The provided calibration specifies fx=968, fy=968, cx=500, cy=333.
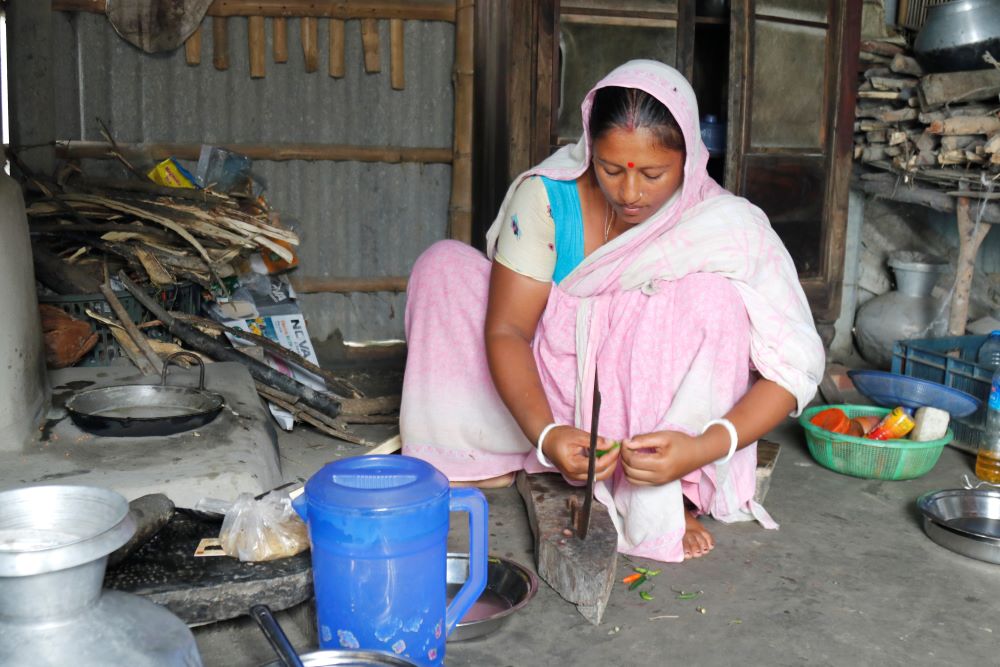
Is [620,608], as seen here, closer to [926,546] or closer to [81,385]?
[926,546]

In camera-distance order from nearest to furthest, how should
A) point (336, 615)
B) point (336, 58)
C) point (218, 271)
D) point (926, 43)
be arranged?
point (336, 615), point (218, 271), point (926, 43), point (336, 58)

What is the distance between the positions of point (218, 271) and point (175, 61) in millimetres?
1240

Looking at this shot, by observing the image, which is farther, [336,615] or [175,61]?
[175,61]

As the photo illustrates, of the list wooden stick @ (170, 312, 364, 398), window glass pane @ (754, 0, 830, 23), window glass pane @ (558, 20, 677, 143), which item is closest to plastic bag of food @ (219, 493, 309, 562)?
wooden stick @ (170, 312, 364, 398)

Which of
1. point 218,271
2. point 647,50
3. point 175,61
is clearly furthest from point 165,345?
point 647,50

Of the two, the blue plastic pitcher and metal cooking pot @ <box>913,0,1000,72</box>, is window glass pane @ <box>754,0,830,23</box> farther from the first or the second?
the blue plastic pitcher

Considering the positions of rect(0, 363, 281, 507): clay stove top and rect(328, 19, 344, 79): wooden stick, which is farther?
rect(328, 19, 344, 79): wooden stick

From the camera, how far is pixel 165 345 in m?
3.58

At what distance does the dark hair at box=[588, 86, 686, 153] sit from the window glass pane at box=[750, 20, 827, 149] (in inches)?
92.2

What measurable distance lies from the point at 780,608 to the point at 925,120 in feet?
9.11

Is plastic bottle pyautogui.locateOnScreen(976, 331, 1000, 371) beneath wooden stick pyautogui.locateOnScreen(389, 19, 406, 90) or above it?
beneath

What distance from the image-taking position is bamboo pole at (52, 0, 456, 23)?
4285 mm

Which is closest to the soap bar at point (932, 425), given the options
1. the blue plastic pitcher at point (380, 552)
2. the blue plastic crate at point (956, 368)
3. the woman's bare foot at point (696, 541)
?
the blue plastic crate at point (956, 368)

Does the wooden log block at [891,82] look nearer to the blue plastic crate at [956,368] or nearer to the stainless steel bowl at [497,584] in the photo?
the blue plastic crate at [956,368]
